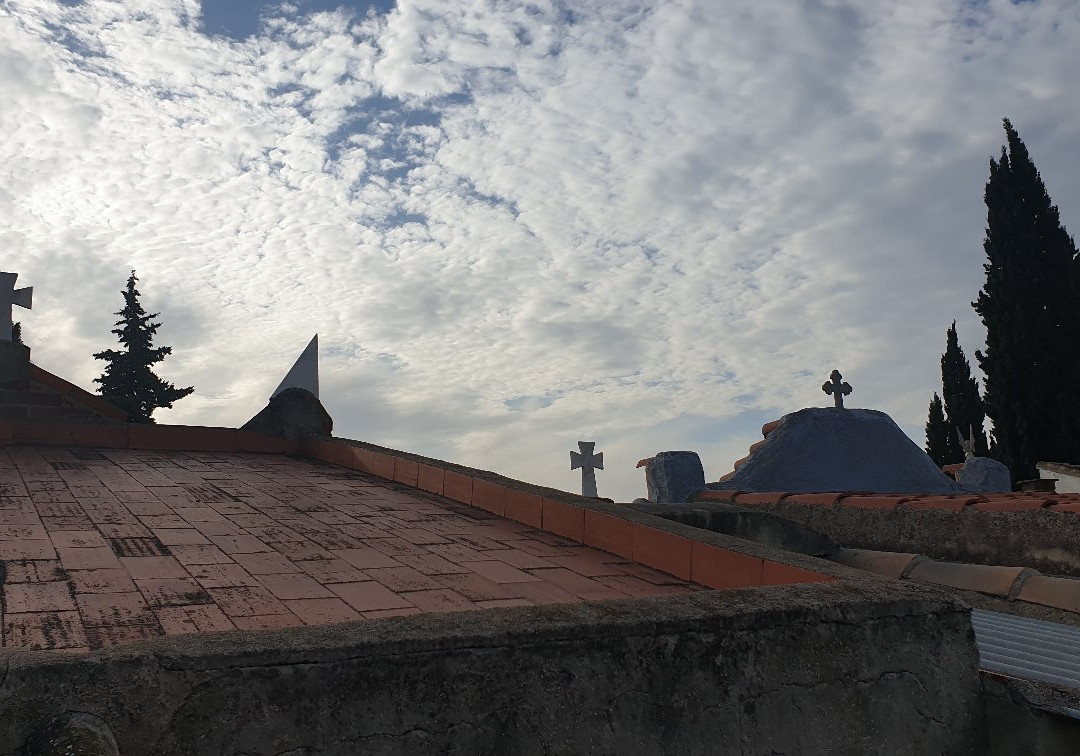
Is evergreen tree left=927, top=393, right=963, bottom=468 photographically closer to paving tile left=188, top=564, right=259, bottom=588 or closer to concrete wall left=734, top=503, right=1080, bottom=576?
concrete wall left=734, top=503, right=1080, bottom=576

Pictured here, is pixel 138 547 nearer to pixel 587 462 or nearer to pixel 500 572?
pixel 500 572

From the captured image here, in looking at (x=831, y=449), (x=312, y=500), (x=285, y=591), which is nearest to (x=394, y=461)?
(x=312, y=500)

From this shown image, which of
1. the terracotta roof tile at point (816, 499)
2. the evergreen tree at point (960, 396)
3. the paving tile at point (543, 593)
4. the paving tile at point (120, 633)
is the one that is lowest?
the paving tile at point (120, 633)

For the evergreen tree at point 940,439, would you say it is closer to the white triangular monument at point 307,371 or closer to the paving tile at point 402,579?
the white triangular monument at point 307,371

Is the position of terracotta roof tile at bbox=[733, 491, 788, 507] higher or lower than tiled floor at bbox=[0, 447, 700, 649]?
higher

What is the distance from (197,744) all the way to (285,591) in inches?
46.8

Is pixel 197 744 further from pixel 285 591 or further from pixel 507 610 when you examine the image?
pixel 285 591

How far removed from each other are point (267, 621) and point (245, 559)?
3.10 feet

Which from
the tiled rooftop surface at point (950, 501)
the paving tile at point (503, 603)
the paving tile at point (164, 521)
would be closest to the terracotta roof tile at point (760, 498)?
the tiled rooftop surface at point (950, 501)

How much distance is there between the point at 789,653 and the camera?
266cm

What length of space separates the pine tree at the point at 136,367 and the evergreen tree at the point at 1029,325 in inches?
777

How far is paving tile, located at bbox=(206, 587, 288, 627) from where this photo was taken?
279 centimetres

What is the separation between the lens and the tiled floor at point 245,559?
8.99ft

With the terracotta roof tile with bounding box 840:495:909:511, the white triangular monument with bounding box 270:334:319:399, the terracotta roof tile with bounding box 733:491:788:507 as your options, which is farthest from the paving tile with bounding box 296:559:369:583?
the white triangular monument with bounding box 270:334:319:399
